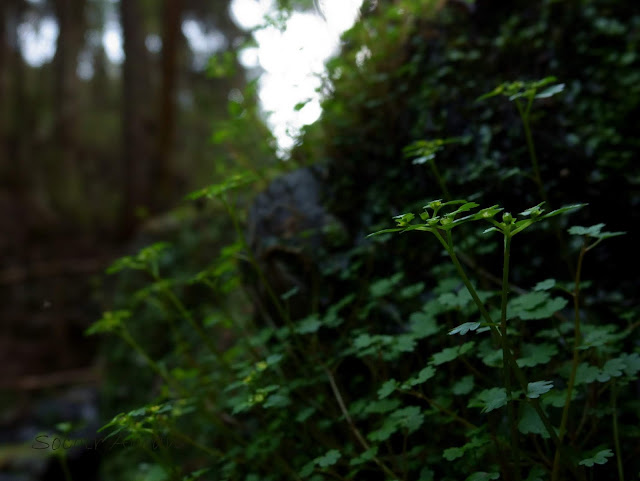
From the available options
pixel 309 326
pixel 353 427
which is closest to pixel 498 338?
pixel 353 427

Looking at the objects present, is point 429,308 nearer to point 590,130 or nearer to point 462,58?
point 590,130

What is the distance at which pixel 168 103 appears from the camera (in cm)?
850

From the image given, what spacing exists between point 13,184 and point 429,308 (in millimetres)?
12708

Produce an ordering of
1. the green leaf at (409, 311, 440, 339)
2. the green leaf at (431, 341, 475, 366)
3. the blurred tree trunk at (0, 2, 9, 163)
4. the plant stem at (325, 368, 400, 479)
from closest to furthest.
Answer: the green leaf at (431, 341, 475, 366), the plant stem at (325, 368, 400, 479), the green leaf at (409, 311, 440, 339), the blurred tree trunk at (0, 2, 9, 163)

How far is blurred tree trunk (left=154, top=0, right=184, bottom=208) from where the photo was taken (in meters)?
8.06

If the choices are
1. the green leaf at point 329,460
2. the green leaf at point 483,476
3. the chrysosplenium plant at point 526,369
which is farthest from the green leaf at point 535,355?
the green leaf at point 329,460

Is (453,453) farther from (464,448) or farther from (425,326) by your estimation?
(425,326)

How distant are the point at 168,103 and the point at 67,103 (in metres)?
5.23

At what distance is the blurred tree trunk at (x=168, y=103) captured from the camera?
8.06 metres

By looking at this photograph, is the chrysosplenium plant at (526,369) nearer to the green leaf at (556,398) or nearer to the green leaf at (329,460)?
the green leaf at (556,398)

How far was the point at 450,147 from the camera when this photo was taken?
114 inches

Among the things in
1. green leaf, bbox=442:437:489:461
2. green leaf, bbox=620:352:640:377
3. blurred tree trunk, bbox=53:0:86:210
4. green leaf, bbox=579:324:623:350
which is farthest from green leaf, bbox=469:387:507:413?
blurred tree trunk, bbox=53:0:86:210

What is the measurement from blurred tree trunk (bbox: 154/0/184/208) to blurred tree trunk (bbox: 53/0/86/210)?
174 inches

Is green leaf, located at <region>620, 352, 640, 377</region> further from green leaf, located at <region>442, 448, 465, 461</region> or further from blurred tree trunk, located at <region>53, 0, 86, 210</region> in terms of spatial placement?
blurred tree trunk, located at <region>53, 0, 86, 210</region>
